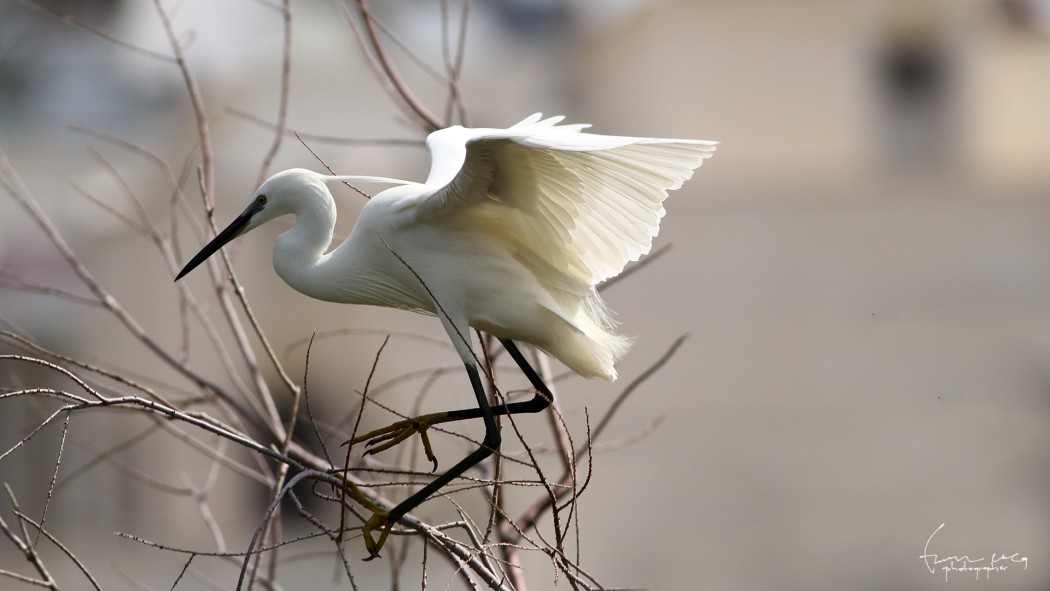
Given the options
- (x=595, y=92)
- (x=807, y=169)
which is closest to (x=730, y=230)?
(x=807, y=169)

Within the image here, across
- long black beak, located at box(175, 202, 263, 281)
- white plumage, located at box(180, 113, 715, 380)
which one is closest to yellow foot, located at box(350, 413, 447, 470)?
white plumage, located at box(180, 113, 715, 380)

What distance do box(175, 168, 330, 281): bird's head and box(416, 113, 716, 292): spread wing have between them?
268 mm

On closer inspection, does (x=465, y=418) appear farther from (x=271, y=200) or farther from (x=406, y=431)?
(x=271, y=200)

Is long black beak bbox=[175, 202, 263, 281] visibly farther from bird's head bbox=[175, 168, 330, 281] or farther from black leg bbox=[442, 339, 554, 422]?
black leg bbox=[442, 339, 554, 422]

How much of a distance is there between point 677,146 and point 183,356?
1587mm

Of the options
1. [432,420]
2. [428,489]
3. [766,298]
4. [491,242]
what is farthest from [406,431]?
[766,298]

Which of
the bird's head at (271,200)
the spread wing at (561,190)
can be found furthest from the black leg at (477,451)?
the bird's head at (271,200)

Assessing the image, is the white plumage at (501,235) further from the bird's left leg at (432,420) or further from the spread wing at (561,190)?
the bird's left leg at (432,420)

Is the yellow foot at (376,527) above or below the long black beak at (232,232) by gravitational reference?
below

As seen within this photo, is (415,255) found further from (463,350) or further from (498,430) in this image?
(498,430)

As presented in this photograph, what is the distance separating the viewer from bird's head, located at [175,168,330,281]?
2.52 m

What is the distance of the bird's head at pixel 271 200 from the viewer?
2.52m

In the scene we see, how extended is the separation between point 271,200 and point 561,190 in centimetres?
64

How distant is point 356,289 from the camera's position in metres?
2.54
